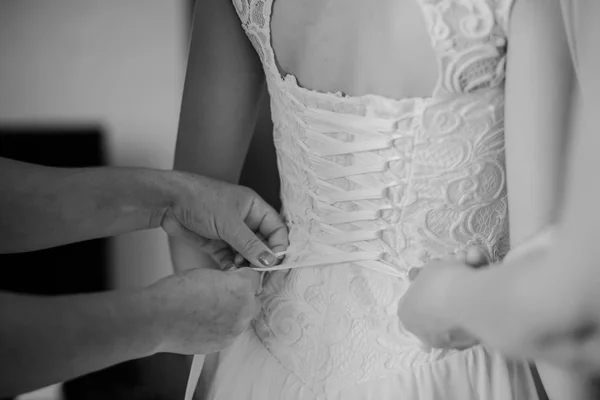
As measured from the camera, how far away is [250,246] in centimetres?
91

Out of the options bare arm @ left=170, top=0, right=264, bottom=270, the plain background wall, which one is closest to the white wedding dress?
bare arm @ left=170, top=0, right=264, bottom=270

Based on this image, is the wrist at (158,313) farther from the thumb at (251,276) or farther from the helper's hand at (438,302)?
the helper's hand at (438,302)

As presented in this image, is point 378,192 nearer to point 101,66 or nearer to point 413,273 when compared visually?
point 413,273

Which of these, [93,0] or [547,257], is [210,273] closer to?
[547,257]

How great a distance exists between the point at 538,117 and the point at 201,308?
0.44 meters

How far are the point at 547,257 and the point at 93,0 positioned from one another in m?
2.70

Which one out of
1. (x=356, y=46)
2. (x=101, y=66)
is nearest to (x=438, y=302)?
(x=356, y=46)

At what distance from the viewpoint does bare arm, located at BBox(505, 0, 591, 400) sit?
2.03 ft

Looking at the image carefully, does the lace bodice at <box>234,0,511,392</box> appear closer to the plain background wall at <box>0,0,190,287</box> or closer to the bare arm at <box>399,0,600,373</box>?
the bare arm at <box>399,0,600,373</box>

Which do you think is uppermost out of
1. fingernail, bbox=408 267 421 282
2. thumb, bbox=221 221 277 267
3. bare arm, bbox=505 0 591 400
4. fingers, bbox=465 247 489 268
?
bare arm, bbox=505 0 591 400

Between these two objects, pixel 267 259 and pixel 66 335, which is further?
pixel 267 259

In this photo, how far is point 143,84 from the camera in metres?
2.89

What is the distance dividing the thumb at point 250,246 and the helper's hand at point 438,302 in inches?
11.2

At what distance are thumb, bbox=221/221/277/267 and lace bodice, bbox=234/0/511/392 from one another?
25 millimetres
